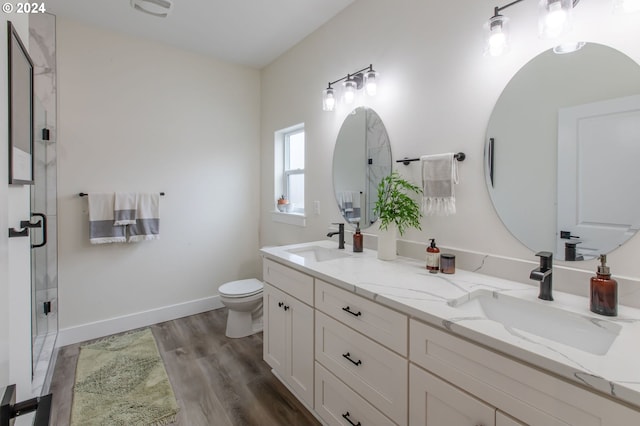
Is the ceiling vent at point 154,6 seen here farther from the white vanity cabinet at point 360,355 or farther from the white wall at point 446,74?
the white vanity cabinet at point 360,355

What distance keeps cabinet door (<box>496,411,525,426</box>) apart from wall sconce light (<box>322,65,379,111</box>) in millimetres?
1752

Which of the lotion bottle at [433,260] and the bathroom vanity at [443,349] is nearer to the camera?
Result: the bathroom vanity at [443,349]

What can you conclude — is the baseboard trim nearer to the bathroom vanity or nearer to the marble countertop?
the bathroom vanity

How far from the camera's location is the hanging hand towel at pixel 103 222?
245 cm

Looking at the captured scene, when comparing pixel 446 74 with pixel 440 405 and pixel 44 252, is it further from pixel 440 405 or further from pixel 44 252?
pixel 44 252

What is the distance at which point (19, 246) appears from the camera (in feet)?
4.07

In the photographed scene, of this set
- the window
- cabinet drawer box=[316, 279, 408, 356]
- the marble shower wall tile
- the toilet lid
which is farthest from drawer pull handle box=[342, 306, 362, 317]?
the marble shower wall tile

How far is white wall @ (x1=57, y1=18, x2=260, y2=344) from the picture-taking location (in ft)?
7.98

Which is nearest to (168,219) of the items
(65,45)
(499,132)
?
(65,45)

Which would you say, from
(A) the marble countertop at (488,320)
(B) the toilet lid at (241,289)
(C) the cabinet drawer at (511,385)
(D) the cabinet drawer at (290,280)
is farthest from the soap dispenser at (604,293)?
(B) the toilet lid at (241,289)

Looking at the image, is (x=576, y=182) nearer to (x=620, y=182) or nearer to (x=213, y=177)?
(x=620, y=182)

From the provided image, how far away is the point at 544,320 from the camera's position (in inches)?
42.9

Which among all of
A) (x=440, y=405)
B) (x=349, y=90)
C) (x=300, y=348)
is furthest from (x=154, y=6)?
(x=440, y=405)

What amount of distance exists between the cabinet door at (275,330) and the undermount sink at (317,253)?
1.05ft
